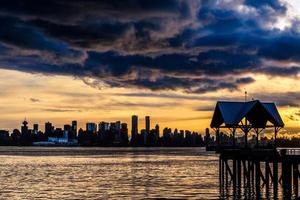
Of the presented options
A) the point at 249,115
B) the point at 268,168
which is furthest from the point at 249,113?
the point at 268,168

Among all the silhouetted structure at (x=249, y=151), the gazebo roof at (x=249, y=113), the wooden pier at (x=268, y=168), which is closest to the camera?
the wooden pier at (x=268, y=168)

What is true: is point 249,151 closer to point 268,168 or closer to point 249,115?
point 268,168

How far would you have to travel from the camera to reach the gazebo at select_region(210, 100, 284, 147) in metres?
67.8

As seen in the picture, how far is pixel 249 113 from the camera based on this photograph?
70312 mm

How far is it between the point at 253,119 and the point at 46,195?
28575 millimetres

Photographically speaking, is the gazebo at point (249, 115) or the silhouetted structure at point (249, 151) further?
the gazebo at point (249, 115)

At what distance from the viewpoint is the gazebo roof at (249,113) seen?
67.7 meters

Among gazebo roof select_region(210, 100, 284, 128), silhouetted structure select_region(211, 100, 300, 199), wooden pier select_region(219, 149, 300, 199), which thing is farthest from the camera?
gazebo roof select_region(210, 100, 284, 128)

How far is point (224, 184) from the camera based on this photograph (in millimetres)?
66812

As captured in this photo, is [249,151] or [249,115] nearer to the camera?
[249,151]

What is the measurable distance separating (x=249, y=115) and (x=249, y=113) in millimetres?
510

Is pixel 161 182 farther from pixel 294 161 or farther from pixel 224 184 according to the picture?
Result: pixel 294 161

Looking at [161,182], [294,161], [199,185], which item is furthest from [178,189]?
[294,161]

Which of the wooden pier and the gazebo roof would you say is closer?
the wooden pier
